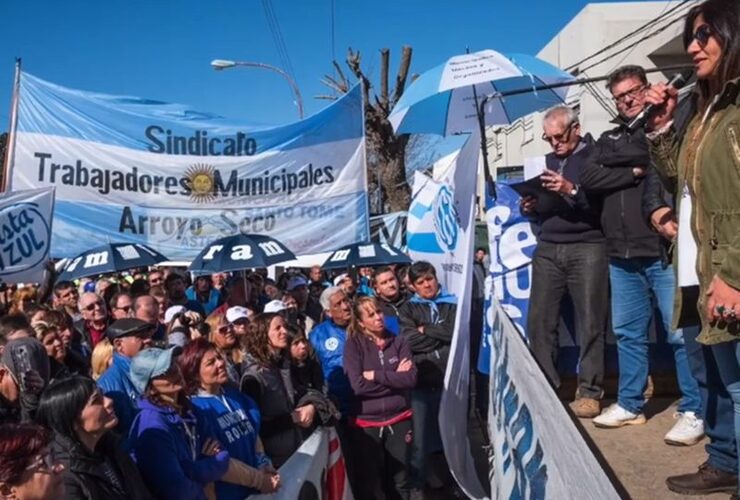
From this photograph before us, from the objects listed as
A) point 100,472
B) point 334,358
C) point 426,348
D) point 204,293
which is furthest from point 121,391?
point 204,293

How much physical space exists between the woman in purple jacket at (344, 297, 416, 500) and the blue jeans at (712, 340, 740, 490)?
249cm

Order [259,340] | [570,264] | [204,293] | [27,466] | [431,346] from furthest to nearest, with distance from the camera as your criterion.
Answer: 1. [204,293]
2. [431,346]
3. [259,340]
4. [570,264]
5. [27,466]

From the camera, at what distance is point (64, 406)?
255 centimetres

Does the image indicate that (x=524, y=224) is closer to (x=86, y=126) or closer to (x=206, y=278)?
(x=86, y=126)

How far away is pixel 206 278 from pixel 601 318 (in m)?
7.89

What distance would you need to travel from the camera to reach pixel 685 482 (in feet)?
7.93

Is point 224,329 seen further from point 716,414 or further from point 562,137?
point 716,414

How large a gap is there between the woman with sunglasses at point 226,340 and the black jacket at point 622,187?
2.32 metres

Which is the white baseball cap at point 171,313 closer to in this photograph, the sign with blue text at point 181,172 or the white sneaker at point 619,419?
the sign with blue text at point 181,172

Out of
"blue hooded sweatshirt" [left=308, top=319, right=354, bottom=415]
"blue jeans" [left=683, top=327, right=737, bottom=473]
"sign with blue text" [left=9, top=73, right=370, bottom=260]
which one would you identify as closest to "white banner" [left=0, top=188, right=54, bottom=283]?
"sign with blue text" [left=9, top=73, right=370, bottom=260]

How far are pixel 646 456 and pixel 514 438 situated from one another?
0.58 m

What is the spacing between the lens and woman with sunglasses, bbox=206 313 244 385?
4.38 meters

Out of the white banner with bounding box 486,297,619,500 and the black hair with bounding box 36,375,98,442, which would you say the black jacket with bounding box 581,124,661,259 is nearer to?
the white banner with bounding box 486,297,619,500

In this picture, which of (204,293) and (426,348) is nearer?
(426,348)
